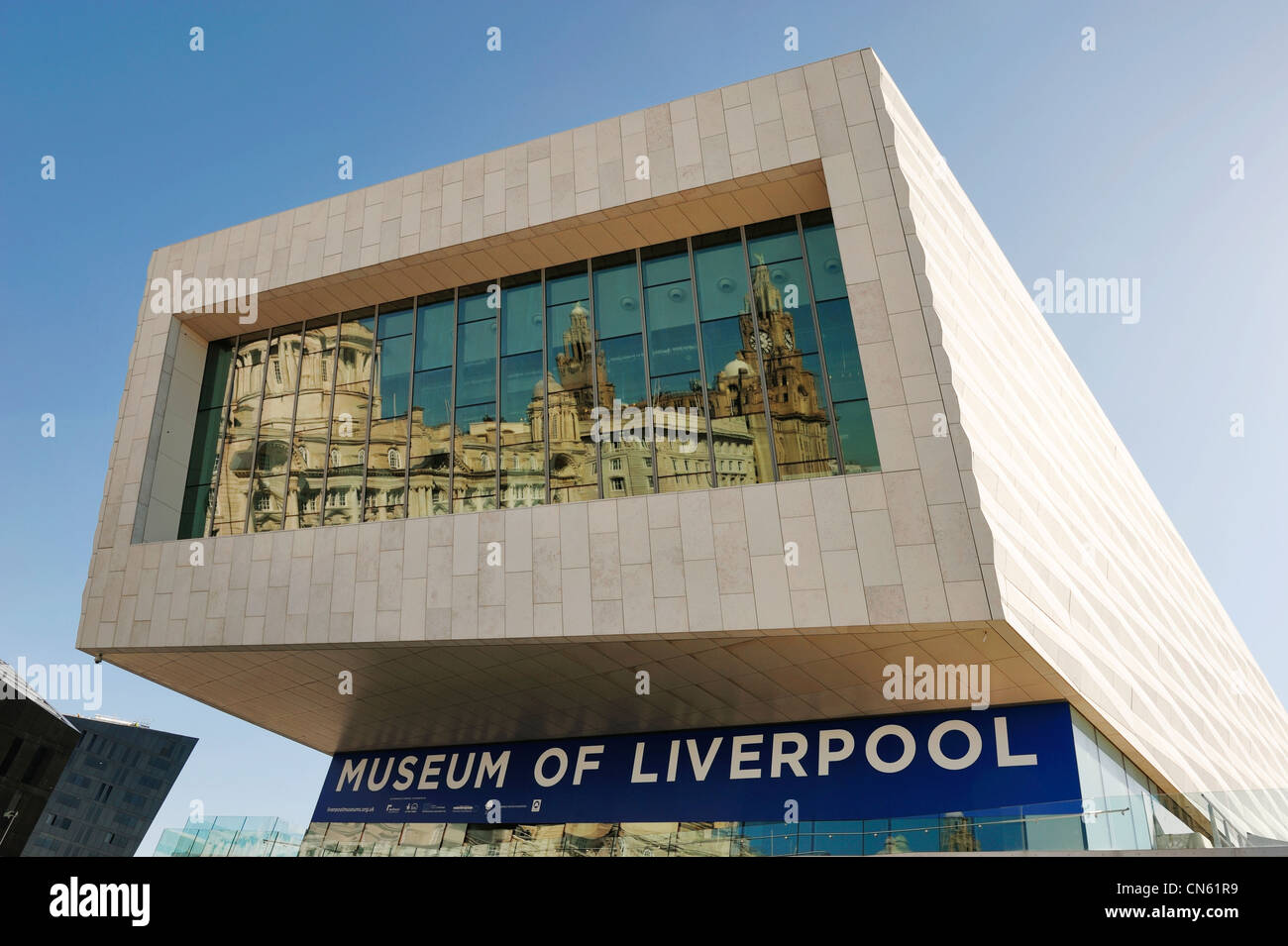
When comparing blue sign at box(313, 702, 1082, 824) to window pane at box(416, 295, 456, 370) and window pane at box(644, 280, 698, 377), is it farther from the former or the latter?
window pane at box(416, 295, 456, 370)

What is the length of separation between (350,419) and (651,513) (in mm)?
8295

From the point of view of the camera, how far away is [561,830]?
16203mm

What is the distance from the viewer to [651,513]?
1786 centimetres

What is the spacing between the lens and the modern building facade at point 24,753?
77.5 feet

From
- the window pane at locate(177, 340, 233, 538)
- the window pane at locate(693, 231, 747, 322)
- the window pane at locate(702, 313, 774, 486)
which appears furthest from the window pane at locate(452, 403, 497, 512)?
the window pane at locate(177, 340, 233, 538)

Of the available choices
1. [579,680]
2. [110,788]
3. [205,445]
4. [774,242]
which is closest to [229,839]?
[579,680]

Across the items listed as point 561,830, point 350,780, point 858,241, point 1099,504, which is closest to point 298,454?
point 350,780

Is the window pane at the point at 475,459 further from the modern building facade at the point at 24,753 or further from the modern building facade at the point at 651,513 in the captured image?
the modern building facade at the point at 24,753

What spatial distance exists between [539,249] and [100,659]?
42.6 feet

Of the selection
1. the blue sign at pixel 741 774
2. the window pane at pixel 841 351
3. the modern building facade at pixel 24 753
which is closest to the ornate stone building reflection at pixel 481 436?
the window pane at pixel 841 351

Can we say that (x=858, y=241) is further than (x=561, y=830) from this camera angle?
Yes

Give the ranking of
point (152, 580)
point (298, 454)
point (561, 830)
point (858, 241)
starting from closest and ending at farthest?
point (561, 830) → point (858, 241) → point (152, 580) → point (298, 454)

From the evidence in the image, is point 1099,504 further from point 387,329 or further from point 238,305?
point 238,305

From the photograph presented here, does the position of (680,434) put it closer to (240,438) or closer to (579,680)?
(579,680)
